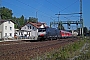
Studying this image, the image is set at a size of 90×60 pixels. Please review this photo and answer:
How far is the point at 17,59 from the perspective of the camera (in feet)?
40.8

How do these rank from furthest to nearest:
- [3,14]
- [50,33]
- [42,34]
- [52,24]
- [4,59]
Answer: [3,14]
[52,24]
[50,33]
[42,34]
[4,59]

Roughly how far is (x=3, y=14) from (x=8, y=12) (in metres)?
3.93

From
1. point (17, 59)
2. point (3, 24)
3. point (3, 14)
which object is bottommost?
point (17, 59)

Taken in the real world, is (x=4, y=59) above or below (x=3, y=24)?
below

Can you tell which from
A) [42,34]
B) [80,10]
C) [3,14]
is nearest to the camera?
[42,34]

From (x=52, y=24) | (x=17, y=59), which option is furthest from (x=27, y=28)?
(x=17, y=59)

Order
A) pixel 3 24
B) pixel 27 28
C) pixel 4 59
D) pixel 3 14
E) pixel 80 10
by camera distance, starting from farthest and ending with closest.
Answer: pixel 3 14
pixel 27 28
pixel 3 24
pixel 80 10
pixel 4 59

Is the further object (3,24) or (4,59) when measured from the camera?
(3,24)

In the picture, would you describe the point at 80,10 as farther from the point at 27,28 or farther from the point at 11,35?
the point at 27,28

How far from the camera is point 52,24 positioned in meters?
86.1

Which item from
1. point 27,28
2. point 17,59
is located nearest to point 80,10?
point 17,59

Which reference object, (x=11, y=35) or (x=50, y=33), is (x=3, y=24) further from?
(x=50, y=33)

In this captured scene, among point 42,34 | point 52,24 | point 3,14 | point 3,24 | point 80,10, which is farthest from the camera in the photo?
point 3,14

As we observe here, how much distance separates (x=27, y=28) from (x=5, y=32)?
99.7 ft
